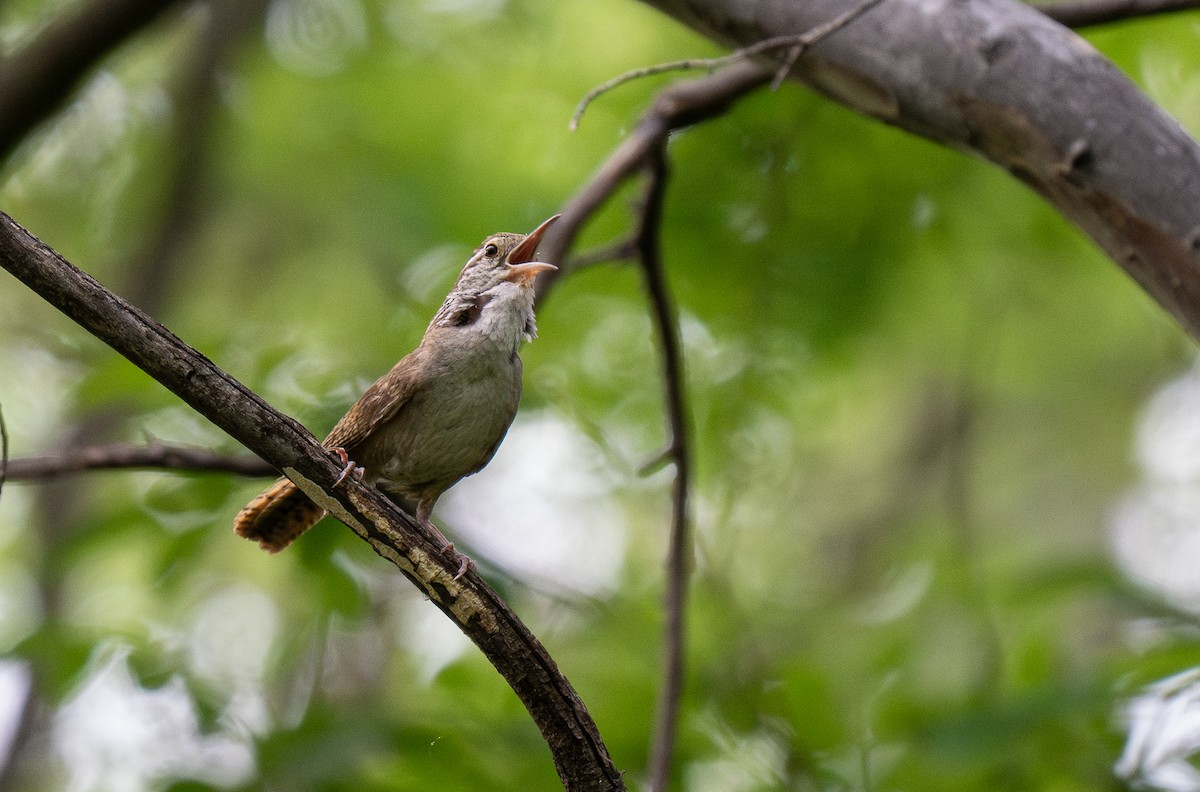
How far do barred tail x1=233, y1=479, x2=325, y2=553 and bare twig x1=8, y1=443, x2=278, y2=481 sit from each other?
0.13 meters

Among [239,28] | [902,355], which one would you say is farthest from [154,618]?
[902,355]

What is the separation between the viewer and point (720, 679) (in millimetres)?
5238

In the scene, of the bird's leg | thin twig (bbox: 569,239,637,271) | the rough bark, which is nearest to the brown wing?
the bird's leg

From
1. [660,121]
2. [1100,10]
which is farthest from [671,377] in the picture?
[1100,10]

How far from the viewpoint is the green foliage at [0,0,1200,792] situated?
182 inches

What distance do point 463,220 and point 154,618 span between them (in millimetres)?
3892

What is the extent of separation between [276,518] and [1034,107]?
8.95 ft

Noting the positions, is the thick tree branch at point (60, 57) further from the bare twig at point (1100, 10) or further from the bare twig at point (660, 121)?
the bare twig at point (1100, 10)

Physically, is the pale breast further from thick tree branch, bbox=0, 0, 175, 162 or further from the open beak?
thick tree branch, bbox=0, 0, 175, 162

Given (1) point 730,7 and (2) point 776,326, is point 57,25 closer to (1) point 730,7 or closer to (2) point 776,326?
(1) point 730,7

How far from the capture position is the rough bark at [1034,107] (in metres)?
3.21

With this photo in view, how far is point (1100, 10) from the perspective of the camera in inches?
162

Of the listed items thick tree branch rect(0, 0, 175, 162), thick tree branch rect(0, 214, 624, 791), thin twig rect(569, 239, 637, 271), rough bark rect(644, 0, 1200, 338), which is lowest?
thick tree branch rect(0, 214, 624, 791)

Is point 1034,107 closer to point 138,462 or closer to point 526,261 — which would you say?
point 526,261
